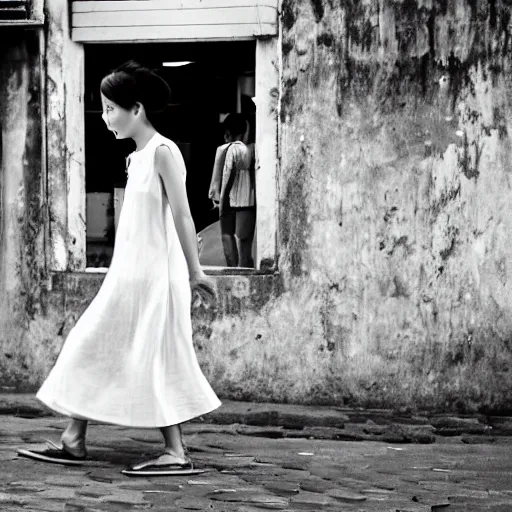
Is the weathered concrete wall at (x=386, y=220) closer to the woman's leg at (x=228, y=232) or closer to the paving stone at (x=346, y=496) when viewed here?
the woman's leg at (x=228, y=232)

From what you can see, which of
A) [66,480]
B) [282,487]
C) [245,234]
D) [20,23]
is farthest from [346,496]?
[20,23]

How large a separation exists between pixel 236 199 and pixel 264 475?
3.47m

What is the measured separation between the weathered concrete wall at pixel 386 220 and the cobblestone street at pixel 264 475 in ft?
3.07

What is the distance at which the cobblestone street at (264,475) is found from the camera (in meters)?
5.71

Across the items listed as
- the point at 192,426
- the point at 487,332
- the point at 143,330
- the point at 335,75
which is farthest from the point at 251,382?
the point at 143,330

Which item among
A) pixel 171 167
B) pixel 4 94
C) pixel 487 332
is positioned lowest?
pixel 487 332

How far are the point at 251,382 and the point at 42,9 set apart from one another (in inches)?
117

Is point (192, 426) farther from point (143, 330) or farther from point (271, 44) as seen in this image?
point (271, 44)

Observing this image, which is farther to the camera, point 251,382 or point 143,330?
point 251,382

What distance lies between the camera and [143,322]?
6195 millimetres

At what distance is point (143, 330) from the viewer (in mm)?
6188

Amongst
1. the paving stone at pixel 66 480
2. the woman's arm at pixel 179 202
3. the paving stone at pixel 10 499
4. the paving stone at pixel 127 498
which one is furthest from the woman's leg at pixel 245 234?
the paving stone at pixel 10 499

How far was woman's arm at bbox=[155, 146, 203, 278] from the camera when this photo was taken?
6.11m

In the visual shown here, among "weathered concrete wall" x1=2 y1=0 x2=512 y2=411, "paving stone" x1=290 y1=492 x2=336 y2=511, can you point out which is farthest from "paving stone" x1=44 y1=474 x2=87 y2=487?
"weathered concrete wall" x1=2 y1=0 x2=512 y2=411
